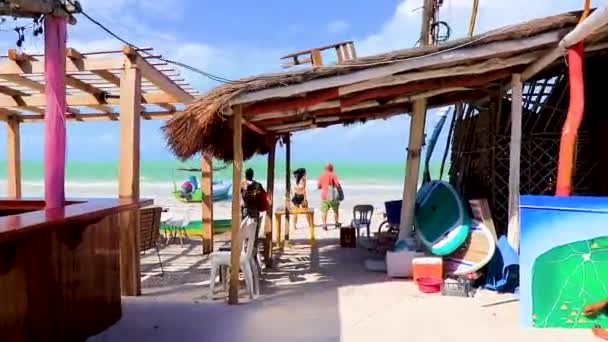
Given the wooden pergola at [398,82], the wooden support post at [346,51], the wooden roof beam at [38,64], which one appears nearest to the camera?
the wooden pergola at [398,82]

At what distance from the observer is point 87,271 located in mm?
4359

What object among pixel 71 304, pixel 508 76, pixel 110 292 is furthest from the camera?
pixel 508 76

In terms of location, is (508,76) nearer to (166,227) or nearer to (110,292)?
(110,292)

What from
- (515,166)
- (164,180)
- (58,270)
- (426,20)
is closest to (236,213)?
(58,270)

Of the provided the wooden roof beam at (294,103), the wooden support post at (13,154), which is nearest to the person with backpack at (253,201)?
the wooden roof beam at (294,103)

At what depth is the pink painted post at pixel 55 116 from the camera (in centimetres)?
438

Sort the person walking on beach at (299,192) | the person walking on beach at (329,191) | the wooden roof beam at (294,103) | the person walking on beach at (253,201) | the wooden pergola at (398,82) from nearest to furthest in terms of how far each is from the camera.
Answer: the wooden pergola at (398,82) → the wooden roof beam at (294,103) → the person walking on beach at (253,201) → the person walking on beach at (299,192) → the person walking on beach at (329,191)

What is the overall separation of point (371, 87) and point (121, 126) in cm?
283

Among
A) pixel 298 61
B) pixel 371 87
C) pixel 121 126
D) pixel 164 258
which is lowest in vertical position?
pixel 164 258

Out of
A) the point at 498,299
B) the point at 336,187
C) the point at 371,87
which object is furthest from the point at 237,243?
the point at 336,187

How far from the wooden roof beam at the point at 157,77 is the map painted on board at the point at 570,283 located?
15.2ft

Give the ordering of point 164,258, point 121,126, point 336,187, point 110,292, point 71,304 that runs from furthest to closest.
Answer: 1. point 336,187
2. point 164,258
3. point 121,126
4. point 110,292
5. point 71,304

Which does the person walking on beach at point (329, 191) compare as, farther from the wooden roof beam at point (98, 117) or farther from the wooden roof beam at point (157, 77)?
the wooden roof beam at point (157, 77)

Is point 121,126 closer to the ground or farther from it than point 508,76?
closer to the ground
